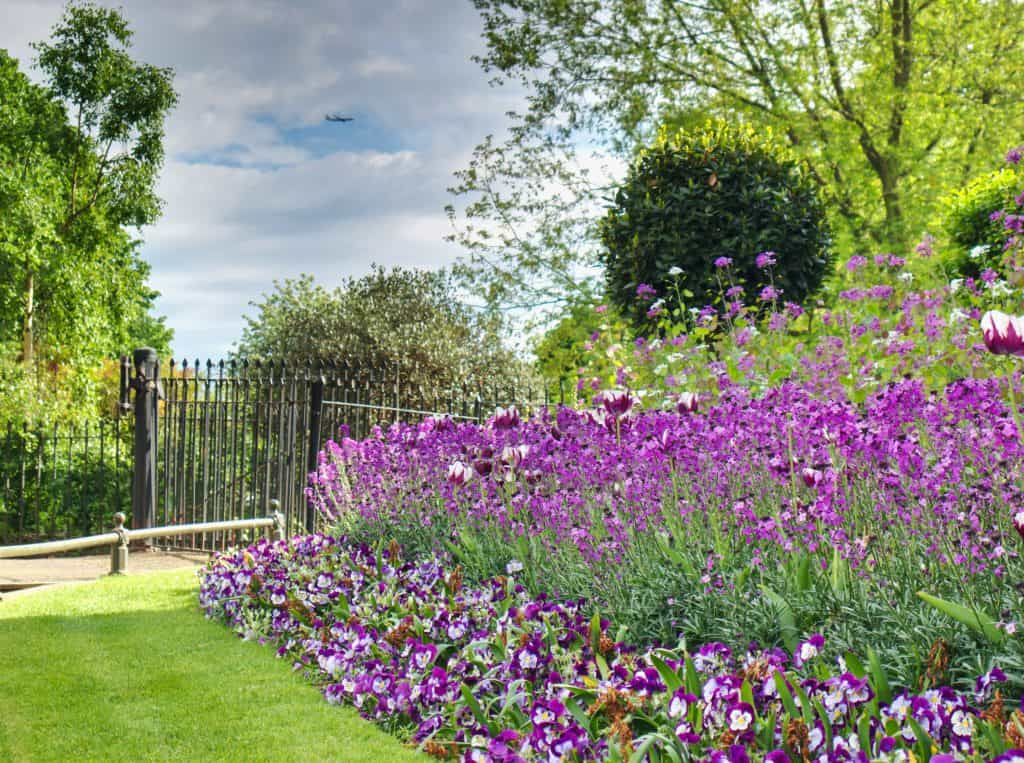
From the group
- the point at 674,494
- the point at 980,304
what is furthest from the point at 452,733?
the point at 980,304

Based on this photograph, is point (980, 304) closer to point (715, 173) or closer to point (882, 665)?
point (715, 173)

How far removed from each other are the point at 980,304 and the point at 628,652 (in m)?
5.62

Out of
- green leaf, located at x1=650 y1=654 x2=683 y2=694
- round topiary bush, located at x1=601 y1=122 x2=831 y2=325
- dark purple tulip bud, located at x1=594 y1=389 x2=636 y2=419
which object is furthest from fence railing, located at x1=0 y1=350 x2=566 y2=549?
green leaf, located at x1=650 y1=654 x2=683 y2=694

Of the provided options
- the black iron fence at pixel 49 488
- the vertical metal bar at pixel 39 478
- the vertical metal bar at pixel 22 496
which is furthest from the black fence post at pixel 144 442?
the black iron fence at pixel 49 488

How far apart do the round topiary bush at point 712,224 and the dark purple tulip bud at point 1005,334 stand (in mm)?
6261

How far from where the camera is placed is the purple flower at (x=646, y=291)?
8348 mm

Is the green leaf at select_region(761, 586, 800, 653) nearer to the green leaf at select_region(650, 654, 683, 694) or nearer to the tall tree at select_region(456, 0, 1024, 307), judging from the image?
the green leaf at select_region(650, 654, 683, 694)

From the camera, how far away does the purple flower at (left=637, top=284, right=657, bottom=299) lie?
835 centimetres

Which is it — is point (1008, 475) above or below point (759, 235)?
below

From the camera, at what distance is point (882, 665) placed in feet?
11.3

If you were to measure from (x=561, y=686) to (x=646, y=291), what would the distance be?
Answer: 5547 millimetres

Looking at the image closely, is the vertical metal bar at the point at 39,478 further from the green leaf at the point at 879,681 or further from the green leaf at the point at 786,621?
the green leaf at the point at 879,681

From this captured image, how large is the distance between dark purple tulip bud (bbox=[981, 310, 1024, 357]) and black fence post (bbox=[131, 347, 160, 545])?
988cm

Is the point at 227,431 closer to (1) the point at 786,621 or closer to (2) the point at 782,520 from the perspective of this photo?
(2) the point at 782,520
